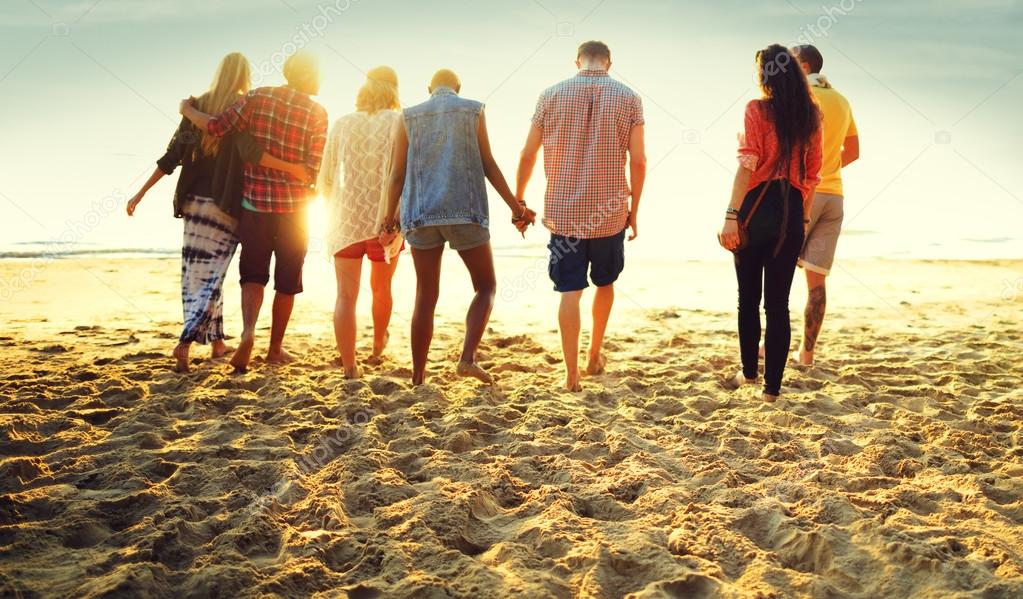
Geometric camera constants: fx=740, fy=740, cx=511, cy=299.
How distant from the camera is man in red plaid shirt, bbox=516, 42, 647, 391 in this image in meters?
4.41

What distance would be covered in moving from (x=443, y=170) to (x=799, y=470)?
2433mm

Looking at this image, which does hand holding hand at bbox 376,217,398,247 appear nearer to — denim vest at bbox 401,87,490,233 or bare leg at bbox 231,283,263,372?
denim vest at bbox 401,87,490,233

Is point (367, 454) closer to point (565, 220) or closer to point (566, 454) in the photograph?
point (566, 454)

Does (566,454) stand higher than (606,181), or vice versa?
(606,181)

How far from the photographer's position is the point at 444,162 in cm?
424

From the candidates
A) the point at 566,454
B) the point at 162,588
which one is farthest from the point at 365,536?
the point at 566,454

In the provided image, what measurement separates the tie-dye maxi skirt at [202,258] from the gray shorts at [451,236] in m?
1.32

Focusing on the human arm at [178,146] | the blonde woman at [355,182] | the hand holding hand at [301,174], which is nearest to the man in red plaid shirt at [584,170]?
the blonde woman at [355,182]

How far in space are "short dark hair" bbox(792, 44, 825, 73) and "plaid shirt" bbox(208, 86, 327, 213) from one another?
3.04m

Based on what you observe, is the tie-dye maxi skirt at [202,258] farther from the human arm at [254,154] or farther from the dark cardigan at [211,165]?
the human arm at [254,154]

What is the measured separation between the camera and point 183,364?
468cm

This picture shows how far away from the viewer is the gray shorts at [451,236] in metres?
4.28

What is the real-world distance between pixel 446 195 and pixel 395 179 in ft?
1.30

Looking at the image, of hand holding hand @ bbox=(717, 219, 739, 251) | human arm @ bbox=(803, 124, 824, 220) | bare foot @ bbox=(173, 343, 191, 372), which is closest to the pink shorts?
bare foot @ bbox=(173, 343, 191, 372)
